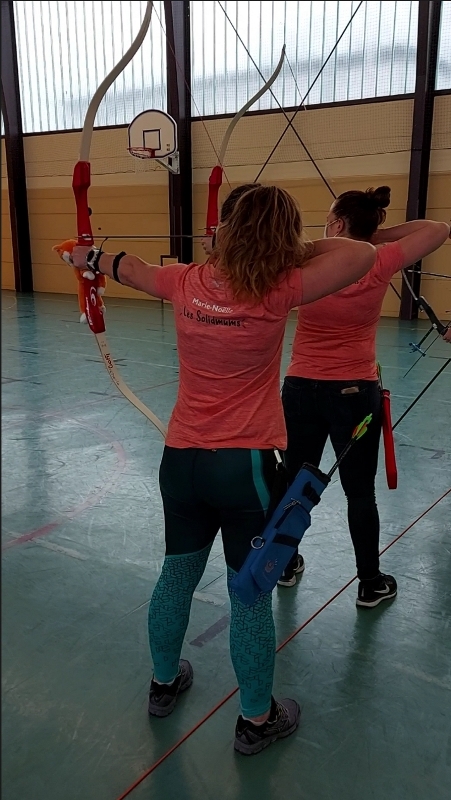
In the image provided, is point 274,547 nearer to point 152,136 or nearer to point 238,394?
point 238,394

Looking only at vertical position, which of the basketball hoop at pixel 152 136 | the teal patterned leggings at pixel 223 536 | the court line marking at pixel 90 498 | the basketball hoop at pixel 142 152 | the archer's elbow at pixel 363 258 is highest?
the basketball hoop at pixel 152 136

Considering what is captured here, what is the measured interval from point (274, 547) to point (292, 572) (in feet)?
3.28

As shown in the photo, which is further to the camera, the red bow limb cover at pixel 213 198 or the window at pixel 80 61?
the window at pixel 80 61

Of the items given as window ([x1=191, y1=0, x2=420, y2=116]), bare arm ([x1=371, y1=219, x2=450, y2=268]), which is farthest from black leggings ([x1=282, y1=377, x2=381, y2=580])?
window ([x1=191, y1=0, x2=420, y2=116])

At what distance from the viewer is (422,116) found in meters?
9.27

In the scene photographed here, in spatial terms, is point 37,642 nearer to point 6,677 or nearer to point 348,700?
point 6,677

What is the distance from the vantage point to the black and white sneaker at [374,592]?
2.25 meters

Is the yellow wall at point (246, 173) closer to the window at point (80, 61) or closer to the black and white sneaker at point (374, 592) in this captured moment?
the window at point (80, 61)

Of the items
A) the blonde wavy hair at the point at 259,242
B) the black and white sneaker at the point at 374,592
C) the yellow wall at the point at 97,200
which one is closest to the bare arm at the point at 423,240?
the blonde wavy hair at the point at 259,242

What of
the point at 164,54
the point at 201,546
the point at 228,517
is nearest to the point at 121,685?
the point at 201,546

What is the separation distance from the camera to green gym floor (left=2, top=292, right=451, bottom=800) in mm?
1530

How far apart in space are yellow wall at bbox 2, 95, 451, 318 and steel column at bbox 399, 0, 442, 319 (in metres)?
0.13

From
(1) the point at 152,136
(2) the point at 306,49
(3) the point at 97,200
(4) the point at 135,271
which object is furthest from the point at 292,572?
(3) the point at 97,200

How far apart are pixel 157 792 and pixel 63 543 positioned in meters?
1.37
